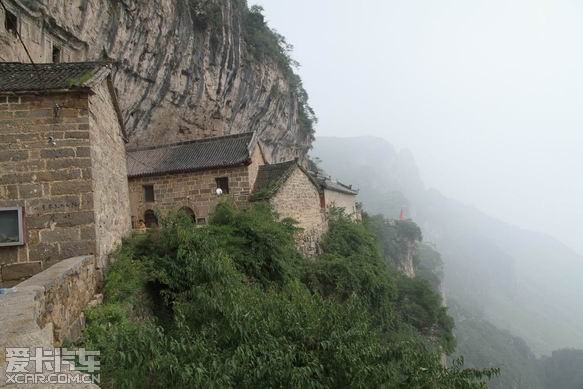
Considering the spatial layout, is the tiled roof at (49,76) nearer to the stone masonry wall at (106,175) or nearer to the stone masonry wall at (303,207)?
the stone masonry wall at (106,175)

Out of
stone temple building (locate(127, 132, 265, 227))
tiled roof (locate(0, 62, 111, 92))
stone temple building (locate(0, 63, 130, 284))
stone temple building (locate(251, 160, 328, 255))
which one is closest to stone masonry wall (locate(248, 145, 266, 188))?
stone temple building (locate(127, 132, 265, 227))

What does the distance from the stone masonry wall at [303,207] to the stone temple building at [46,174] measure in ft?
25.2

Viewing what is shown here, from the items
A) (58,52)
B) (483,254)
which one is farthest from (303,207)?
(483,254)

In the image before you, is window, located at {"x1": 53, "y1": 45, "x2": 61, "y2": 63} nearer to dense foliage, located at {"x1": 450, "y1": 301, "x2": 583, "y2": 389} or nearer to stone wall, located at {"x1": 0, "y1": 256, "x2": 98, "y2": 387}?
stone wall, located at {"x1": 0, "y1": 256, "x2": 98, "y2": 387}

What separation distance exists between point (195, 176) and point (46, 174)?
875cm

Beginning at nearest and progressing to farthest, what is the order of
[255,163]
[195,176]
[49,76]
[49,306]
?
[49,306]
[49,76]
[195,176]
[255,163]

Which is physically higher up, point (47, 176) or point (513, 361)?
point (47, 176)

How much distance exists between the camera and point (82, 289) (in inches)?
194

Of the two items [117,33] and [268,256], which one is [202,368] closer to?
[268,256]

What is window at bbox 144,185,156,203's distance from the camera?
15.0 meters

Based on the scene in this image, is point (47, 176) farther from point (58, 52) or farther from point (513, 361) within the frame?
point (513, 361)

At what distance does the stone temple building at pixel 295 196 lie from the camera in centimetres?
1323

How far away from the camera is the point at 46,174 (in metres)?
5.54

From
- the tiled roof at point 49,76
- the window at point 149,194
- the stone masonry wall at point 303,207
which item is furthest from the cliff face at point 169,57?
the stone masonry wall at point 303,207
